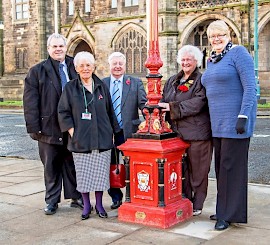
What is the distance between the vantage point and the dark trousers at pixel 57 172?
617cm

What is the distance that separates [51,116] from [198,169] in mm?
1764

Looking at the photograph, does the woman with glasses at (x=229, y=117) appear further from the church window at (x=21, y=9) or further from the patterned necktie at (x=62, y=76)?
the church window at (x=21, y=9)

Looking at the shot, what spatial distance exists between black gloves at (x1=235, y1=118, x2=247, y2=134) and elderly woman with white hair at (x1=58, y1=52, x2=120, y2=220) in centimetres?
150

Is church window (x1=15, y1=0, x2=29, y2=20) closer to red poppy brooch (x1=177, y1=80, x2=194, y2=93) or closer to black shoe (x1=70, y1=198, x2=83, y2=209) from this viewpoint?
black shoe (x1=70, y1=198, x2=83, y2=209)

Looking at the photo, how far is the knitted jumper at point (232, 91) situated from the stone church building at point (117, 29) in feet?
69.4

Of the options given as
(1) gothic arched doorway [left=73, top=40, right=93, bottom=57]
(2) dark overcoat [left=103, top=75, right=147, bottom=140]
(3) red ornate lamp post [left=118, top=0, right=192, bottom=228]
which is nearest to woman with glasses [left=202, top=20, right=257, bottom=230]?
(3) red ornate lamp post [left=118, top=0, right=192, bottom=228]

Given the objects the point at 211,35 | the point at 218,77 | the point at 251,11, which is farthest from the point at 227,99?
the point at 251,11

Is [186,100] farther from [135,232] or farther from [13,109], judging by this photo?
[13,109]

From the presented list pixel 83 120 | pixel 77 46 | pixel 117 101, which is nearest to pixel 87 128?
pixel 83 120

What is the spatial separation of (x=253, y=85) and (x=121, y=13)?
2746cm

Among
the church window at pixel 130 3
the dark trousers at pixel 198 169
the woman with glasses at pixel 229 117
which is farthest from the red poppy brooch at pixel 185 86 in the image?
the church window at pixel 130 3

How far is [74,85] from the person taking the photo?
5781 mm

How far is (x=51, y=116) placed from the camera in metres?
6.03

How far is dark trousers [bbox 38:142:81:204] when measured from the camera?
617cm
